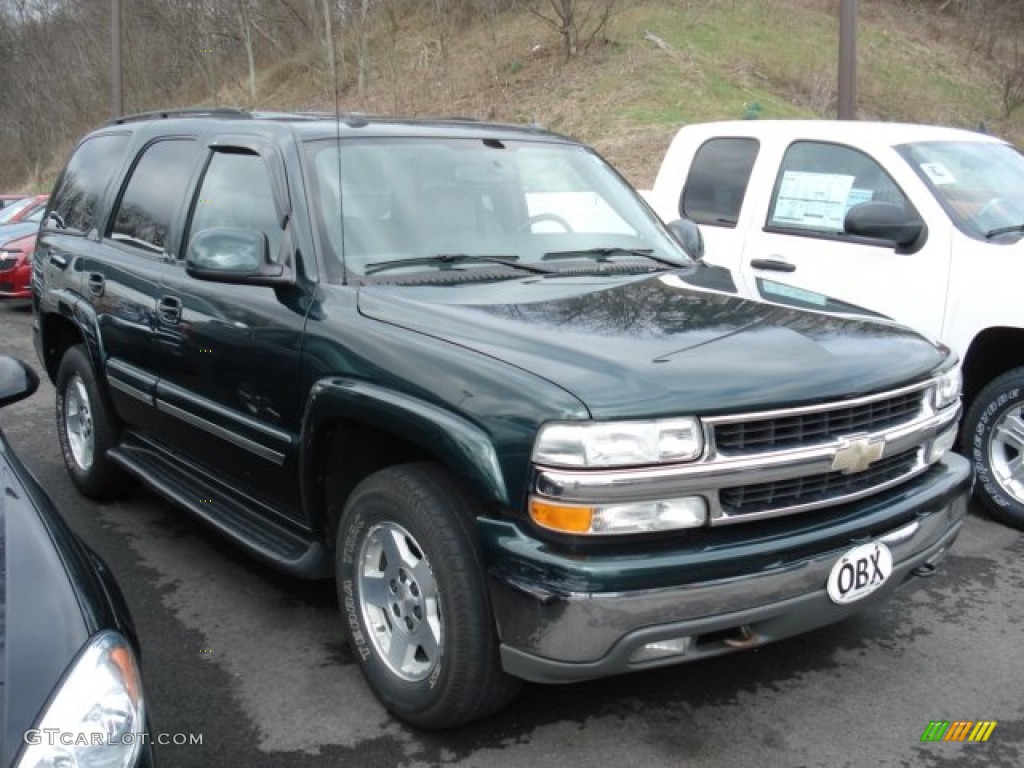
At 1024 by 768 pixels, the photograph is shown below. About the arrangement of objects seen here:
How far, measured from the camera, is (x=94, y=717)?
6.11ft

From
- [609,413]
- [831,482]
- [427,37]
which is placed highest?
[427,37]

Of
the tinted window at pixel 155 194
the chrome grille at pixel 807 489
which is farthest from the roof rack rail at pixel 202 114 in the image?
the chrome grille at pixel 807 489

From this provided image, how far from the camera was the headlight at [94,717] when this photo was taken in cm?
177

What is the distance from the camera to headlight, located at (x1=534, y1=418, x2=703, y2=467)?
254cm

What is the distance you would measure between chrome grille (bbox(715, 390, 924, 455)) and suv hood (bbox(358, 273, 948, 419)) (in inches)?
2.2

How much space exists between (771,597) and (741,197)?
3.94 metres

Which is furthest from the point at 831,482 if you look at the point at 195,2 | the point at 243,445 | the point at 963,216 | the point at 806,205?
the point at 195,2

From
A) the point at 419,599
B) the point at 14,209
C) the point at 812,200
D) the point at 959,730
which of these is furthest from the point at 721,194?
the point at 14,209

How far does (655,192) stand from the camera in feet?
22.4

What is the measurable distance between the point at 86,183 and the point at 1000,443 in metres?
4.91

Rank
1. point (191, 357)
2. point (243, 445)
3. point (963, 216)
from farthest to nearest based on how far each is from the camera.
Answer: point (963, 216) < point (191, 357) < point (243, 445)

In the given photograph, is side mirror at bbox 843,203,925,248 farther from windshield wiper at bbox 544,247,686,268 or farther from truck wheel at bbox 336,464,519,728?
truck wheel at bbox 336,464,519,728

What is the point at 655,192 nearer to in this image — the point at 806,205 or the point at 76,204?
the point at 806,205

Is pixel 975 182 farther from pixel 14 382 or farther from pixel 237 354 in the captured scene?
pixel 14 382
